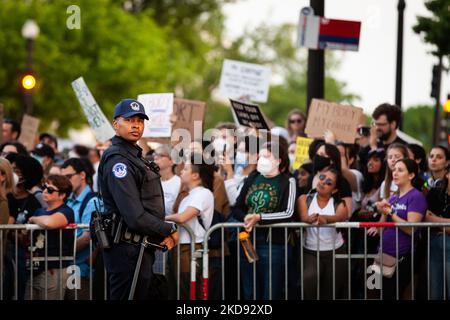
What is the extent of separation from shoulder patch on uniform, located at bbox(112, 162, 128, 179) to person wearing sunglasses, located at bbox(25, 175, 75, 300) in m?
2.31

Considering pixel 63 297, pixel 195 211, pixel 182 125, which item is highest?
pixel 182 125

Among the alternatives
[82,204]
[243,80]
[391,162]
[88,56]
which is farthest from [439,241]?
[88,56]

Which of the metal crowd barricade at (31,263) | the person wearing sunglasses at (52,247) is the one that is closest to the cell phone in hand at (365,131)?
the metal crowd barricade at (31,263)

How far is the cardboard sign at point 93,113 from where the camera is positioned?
12328 millimetres

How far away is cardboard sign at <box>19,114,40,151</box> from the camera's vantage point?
1477cm

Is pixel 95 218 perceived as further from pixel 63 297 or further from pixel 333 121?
pixel 333 121

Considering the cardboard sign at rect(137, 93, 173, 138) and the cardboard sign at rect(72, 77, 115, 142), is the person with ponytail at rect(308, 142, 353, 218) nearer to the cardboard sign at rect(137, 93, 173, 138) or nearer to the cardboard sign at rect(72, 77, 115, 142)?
the cardboard sign at rect(137, 93, 173, 138)

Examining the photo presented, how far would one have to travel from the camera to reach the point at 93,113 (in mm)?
12391

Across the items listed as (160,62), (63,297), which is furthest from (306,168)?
(160,62)

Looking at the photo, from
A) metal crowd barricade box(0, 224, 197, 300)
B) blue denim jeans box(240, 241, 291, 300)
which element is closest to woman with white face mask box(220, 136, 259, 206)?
blue denim jeans box(240, 241, 291, 300)

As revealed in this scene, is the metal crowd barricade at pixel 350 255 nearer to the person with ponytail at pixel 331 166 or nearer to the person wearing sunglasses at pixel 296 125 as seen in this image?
the person with ponytail at pixel 331 166

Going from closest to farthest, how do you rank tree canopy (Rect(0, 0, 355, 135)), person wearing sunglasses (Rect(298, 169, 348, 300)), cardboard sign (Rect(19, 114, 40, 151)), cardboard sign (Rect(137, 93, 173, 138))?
person wearing sunglasses (Rect(298, 169, 348, 300))
cardboard sign (Rect(137, 93, 173, 138))
cardboard sign (Rect(19, 114, 40, 151))
tree canopy (Rect(0, 0, 355, 135))
